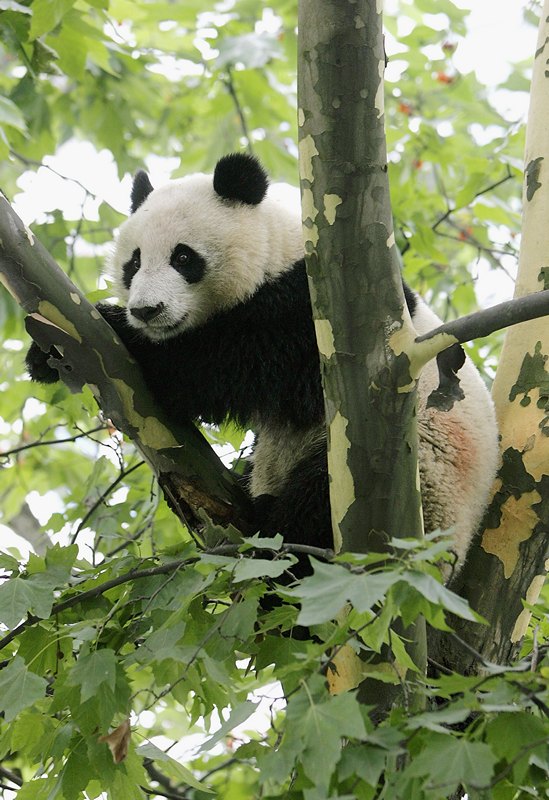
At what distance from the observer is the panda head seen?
12.4ft

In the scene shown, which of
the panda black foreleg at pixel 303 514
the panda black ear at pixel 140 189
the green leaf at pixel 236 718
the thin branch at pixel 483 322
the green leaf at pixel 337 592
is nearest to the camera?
the green leaf at pixel 337 592

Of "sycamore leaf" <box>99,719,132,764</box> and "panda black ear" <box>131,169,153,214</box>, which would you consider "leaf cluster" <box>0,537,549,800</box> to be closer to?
"sycamore leaf" <box>99,719,132,764</box>

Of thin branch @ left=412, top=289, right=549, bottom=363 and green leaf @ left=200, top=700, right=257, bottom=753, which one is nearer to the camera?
green leaf @ left=200, top=700, right=257, bottom=753

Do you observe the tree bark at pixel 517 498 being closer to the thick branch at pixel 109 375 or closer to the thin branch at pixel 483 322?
the thick branch at pixel 109 375

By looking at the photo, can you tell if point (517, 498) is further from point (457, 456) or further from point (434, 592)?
point (434, 592)

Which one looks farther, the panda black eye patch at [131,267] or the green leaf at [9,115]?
the panda black eye patch at [131,267]

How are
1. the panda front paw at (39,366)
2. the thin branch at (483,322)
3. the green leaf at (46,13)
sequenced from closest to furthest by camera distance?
the thin branch at (483,322), the panda front paw at (39,366), the green leaf at (46,13)

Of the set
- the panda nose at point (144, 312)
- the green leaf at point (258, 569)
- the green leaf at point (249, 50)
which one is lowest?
the green leaf at point (258, 569)

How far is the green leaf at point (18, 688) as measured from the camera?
199 centimetres

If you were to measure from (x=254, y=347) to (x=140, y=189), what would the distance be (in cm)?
119

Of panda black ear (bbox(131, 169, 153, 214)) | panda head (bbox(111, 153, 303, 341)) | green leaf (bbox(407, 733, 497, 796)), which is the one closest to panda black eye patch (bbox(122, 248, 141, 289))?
panda head (bbox(111, 153, 303, 341))

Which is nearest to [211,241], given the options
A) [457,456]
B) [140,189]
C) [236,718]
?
[140,189]

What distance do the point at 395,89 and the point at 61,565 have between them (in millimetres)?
4929

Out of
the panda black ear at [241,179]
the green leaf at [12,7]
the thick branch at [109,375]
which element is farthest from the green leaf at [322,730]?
the green leaf at [12,7]
